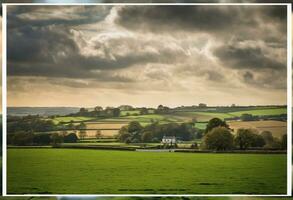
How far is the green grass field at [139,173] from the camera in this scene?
8852mm

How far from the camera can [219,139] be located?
8.95 m

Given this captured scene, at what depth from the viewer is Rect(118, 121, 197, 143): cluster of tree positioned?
29.3ft

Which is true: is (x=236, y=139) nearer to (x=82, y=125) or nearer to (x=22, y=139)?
(x=82, y=125)

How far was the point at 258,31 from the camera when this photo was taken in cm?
888

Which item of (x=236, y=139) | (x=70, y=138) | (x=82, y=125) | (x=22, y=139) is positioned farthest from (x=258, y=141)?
(x=22, y=139)

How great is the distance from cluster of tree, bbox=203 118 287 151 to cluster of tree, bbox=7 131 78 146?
1578mm

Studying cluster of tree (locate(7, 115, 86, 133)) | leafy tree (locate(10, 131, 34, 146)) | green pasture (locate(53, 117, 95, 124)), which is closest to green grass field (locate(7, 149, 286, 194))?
leafy tree (locate(10, 131, 34, 146))

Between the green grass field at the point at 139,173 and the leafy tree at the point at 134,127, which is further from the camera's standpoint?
the leafy tree at the point at 134,127

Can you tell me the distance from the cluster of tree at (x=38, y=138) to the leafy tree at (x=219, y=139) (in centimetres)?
154

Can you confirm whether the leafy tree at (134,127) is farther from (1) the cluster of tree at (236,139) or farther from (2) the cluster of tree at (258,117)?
(2) the cluster of tree at (258,117)

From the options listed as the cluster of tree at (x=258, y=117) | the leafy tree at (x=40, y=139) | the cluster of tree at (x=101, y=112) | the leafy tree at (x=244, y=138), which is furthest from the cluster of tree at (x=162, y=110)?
the leafy tree at (x=40, y=139)

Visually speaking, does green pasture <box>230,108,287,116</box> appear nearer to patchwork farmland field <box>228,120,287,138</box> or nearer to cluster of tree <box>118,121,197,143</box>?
patchwork farmland field <box>228,120,287,138</box>

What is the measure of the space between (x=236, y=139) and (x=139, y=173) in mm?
1199

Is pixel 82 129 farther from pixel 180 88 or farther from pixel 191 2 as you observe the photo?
pixel 191 2
